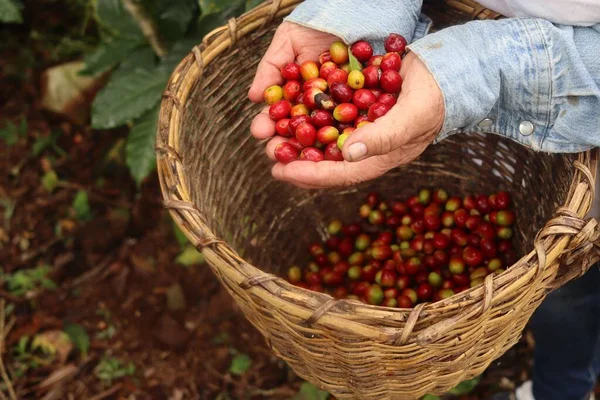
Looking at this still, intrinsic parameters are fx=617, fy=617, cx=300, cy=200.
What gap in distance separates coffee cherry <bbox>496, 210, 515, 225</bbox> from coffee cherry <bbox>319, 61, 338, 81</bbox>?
847 millimetres

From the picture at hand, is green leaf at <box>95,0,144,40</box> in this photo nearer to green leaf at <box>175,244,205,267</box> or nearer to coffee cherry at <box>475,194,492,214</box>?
green leaf at <box>175,244,205,267</box>

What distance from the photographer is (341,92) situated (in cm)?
178

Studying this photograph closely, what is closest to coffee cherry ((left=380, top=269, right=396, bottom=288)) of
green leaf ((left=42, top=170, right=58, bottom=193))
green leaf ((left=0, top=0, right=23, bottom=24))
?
green leaf ((left=42, top=170, right=58, bottom=193))

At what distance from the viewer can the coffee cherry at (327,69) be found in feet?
6.08

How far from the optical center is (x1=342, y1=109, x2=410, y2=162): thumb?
1.44m

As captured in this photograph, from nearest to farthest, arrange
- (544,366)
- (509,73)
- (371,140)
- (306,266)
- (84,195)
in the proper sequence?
1. (371,140)
2. (509,73)
3. (544,366)
4. (306,266)
5. (84,195)

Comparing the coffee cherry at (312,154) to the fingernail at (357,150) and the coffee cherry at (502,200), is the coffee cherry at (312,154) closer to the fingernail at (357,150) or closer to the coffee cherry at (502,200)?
the fingernail at (357,150)

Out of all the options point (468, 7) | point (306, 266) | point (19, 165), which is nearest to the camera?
point (468, 7)

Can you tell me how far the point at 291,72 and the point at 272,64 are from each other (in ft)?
0.22

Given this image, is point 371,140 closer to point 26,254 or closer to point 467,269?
point 467,269

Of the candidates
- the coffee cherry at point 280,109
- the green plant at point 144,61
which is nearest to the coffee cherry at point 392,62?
the coffee cherry at point 280,109

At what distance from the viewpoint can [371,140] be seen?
56.7 inches

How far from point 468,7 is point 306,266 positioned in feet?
3.92

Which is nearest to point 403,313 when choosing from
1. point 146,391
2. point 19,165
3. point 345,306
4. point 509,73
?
point 345,306
